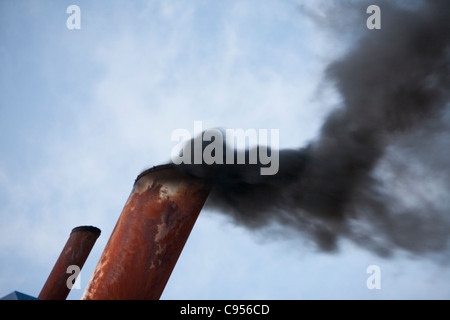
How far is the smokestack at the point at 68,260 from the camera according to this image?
20.3ft

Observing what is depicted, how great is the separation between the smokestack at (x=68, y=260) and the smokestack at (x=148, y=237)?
→ 3.91 meters

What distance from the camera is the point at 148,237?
9.43 feet

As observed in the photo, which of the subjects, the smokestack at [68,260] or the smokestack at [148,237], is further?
the smokestack at [68,260]

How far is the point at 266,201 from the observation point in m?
4.75

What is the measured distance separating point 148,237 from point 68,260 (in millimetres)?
4324

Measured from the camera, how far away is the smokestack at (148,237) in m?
2.78

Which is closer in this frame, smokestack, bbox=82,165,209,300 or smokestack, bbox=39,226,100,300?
→ smokestack, bbox=82,165,209,300

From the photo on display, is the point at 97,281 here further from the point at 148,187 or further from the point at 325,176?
the point at 325,176

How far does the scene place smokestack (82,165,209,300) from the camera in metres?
2.78

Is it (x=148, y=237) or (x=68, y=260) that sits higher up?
(x=68, y=260)

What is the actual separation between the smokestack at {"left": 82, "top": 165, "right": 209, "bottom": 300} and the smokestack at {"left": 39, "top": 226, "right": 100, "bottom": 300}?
3913 mm

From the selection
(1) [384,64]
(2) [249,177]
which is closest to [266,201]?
(2) [249,177]
